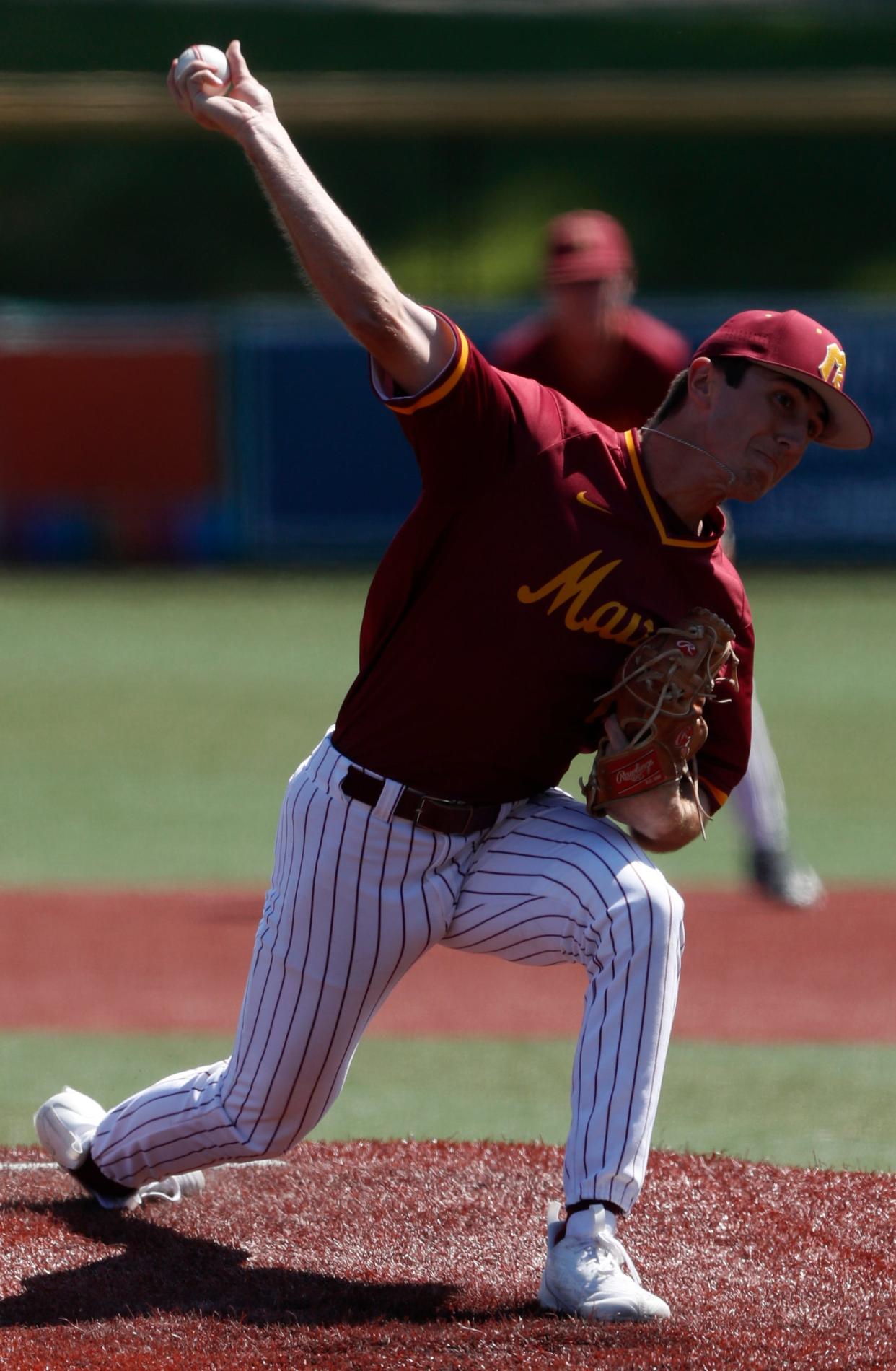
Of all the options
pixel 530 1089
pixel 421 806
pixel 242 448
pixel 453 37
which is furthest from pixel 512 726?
pixel 453 37

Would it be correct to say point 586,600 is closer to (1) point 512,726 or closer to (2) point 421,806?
(1) point 512,726

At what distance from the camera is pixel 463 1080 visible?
4.73 m

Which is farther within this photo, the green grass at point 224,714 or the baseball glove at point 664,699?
the green grass at point 224,714

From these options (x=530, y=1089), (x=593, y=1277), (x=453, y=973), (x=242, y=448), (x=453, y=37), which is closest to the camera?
(x=593, y=1277)

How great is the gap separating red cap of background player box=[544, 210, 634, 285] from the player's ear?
9.40ft

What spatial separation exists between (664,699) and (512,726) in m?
0.26

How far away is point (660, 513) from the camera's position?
3127 mm

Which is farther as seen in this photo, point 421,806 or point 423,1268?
point 423,1268

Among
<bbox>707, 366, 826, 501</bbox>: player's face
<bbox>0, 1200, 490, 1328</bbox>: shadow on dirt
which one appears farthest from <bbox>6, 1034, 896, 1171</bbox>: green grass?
<bbox>707, 366, 826, 501</bbox>: player's face

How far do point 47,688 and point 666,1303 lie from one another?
28.4 ft

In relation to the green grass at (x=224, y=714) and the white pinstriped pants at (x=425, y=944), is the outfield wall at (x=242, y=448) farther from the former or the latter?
the white pinstriped pants at (x=425, y=944)

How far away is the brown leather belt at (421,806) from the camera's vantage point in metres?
3.13

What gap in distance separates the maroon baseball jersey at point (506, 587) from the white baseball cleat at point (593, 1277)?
73cm

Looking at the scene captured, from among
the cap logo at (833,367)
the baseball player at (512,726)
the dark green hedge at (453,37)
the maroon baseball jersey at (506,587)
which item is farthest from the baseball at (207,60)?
the dark green hedge at (453,37)
